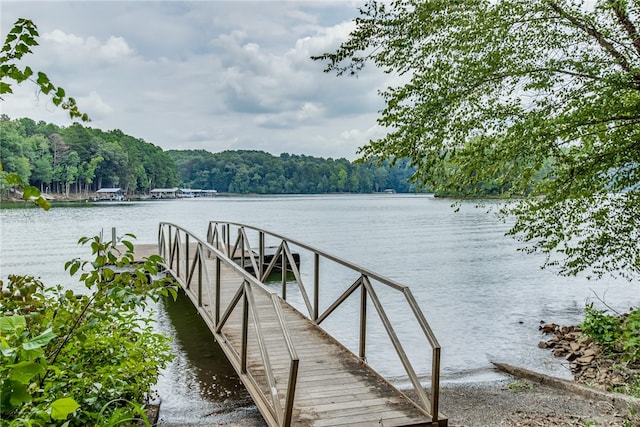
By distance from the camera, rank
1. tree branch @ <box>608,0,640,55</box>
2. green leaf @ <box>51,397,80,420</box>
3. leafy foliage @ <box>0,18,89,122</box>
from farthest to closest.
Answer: tree branch @ <box>608,0,640,55</box>, leafy foliage @ <box>0,18,89,122</box>, green leaf @ <box>51,397,80,420</box>

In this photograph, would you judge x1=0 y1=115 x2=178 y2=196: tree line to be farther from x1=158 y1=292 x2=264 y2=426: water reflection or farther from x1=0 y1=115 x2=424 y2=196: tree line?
x1=158 y1=292 x2=264 y2=426: water reflection

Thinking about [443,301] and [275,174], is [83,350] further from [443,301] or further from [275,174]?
[275,174]

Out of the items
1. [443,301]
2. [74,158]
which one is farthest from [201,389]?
[74,158]

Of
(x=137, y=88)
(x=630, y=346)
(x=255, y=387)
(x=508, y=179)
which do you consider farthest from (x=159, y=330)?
(x=137, y=88)

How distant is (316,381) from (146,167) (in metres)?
112

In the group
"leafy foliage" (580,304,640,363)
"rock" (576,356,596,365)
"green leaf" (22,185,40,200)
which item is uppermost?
"green leaf" (22,185,40,200)

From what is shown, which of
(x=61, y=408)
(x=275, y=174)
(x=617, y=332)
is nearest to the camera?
(x=61, y=408)

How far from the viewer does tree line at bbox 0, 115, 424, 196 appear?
74.8 meters

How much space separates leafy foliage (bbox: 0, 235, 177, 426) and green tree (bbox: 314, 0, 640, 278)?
4.59m

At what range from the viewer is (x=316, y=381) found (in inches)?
169

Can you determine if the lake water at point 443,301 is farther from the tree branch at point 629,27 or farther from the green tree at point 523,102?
the tree branch at point 629,27

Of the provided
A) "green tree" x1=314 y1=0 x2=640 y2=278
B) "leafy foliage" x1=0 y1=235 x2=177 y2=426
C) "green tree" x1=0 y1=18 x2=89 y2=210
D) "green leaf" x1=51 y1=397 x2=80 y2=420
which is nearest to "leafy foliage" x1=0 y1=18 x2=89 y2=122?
"green tree" x1=0 y1=18 x2=89 y2=210

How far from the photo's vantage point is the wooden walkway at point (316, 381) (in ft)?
12.0

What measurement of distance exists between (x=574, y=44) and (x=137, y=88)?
3476 centimetres
